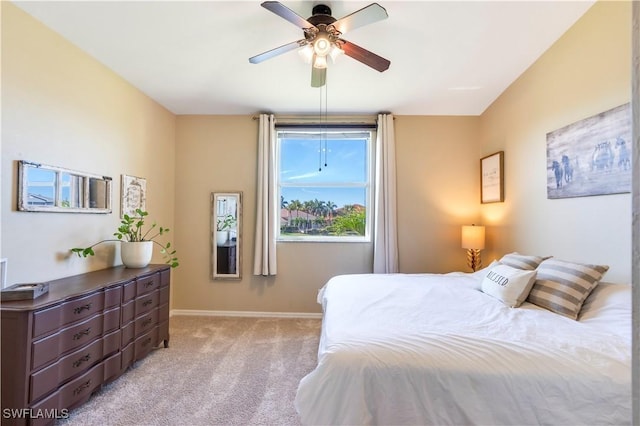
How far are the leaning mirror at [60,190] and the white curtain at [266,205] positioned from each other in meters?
1.56

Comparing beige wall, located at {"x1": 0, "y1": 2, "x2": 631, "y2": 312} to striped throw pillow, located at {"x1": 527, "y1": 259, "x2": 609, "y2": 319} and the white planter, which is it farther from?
striped throw pillow, located at {"x1": 527, "y1": 259, "x2": 609, "y2": 319}

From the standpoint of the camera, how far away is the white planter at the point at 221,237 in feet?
12.1

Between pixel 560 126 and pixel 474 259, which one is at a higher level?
pixel 560 126

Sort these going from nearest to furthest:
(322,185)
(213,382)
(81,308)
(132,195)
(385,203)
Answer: (81,308)
(213,382)
(132,195)
(385,203)
(322,185)

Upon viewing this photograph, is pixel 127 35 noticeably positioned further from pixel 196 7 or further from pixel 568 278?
pixel 568 278

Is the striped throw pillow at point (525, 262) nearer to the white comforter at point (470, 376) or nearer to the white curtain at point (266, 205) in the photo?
the white comforter at point (470, 376)

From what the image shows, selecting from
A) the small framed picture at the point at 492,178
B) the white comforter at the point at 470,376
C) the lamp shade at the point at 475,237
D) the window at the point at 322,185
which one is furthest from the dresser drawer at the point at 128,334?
the small framed picture at the point at 492,178

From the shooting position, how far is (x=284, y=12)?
164 centimetres

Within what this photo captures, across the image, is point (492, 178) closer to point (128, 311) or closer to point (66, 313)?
point (128, 311)

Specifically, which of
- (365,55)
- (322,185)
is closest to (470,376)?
(365,55)

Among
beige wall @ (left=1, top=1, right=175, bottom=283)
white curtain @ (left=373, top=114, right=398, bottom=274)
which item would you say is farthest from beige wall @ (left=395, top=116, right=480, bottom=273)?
beige wall @ (left=1, top=1, right=175, bottom=283)

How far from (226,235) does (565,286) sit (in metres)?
3.42

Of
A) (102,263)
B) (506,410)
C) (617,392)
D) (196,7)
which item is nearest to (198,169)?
(102,263)

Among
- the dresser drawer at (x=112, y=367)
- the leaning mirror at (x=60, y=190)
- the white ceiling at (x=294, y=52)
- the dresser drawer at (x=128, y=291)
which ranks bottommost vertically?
the dresser drawer at (x=112, y=367)
